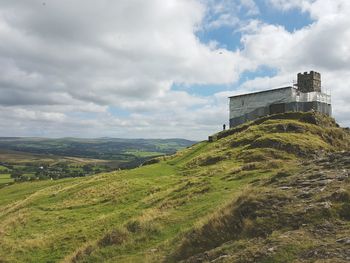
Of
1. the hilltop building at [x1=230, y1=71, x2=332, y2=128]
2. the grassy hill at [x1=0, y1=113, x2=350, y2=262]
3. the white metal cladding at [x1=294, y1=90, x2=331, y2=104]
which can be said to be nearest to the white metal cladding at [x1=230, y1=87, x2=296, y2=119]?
the hilltop building at [x1=230, y1=71, x2=332, y2=128]

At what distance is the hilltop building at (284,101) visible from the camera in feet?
241

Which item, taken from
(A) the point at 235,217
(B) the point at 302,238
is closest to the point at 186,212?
(A) the point at 235,217

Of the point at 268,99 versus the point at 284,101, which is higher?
the point at 268,99

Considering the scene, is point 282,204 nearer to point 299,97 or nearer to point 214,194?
point 214,194

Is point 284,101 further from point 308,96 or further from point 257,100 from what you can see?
point 257,100

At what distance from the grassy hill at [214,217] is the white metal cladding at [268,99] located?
25.0m

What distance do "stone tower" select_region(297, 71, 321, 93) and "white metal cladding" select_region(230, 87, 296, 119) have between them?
723 cm

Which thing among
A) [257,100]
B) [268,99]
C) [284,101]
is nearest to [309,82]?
[284,101]

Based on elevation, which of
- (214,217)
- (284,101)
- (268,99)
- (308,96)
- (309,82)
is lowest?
(214,217)

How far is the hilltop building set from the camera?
73.6m

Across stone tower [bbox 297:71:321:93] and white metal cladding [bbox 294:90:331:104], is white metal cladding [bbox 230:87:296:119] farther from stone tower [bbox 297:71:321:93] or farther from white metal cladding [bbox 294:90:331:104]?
stone tower [bbox 297:71:321:93]

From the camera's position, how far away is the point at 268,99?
7725 cm

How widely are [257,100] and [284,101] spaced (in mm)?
6835

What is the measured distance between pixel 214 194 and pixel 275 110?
51873 millimetres
